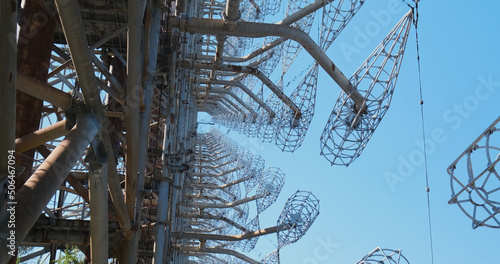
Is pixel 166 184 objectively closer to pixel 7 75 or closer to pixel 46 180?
pixel 46 180

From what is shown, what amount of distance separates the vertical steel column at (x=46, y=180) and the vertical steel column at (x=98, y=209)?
2.78 feet

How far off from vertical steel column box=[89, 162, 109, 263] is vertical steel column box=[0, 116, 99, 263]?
0.85 m

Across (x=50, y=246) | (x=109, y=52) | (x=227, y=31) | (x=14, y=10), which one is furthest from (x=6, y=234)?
(x=50, y=246)

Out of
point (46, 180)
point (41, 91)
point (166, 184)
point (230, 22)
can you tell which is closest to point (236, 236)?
point (166, 184)

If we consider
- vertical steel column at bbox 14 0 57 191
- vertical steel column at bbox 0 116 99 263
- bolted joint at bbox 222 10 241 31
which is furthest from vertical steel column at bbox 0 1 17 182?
bolted joint at bbox 222 10 241 31

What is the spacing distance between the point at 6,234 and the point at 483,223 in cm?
900

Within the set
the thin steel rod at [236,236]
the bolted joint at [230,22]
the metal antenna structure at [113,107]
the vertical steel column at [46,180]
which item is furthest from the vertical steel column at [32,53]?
the thin steel rod at [236,236]

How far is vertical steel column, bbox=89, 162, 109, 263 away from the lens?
32.9ft

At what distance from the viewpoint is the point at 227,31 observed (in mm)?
14875

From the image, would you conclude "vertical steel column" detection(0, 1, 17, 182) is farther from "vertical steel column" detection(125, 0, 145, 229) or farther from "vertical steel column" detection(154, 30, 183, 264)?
"vertical steel column" detection(154, 30, 183, 264)

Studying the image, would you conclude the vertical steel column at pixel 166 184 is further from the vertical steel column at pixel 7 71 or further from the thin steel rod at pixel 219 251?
the thin steel rod at pixel 219 251

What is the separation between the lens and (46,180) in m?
7.59

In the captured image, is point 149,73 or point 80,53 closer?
point 80,53

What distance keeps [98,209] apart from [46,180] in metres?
3.02
